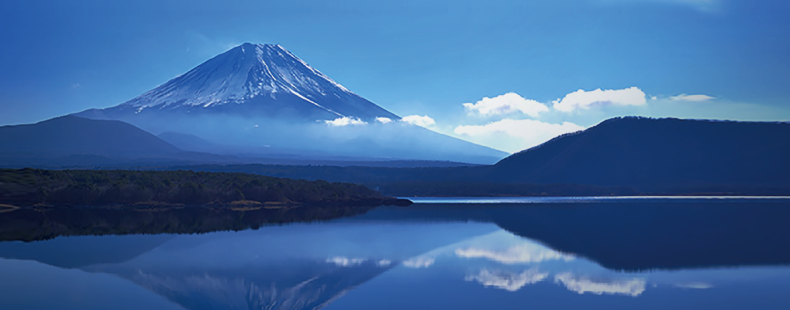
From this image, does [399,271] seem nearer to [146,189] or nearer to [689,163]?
[146,189]

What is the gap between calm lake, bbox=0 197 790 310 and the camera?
68.1 feet

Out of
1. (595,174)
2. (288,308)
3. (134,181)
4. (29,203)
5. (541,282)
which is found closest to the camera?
(288,308)

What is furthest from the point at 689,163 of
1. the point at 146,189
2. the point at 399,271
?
the point at 399,271

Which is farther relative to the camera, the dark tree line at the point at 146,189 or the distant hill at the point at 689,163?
the distant hill at the point at 689,163

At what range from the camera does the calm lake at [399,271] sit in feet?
68.1

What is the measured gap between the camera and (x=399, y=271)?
2681 centimetres

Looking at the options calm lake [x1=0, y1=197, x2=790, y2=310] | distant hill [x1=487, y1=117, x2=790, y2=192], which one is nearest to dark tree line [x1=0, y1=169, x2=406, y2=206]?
calm lake [x1=0, y1=197, x2=790, y2=310]

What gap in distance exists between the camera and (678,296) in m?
21.5

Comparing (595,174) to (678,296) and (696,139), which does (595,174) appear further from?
(678,296)

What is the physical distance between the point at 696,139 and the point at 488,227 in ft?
552

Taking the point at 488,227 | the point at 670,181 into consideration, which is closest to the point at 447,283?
the point at 488,227

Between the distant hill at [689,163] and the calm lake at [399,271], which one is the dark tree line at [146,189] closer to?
the calm lake at [399,271]

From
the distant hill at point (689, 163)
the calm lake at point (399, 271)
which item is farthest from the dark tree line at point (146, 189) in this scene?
the distant hill at point (689, 163)

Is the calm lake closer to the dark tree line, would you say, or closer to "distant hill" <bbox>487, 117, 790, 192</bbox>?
the dark tree line
